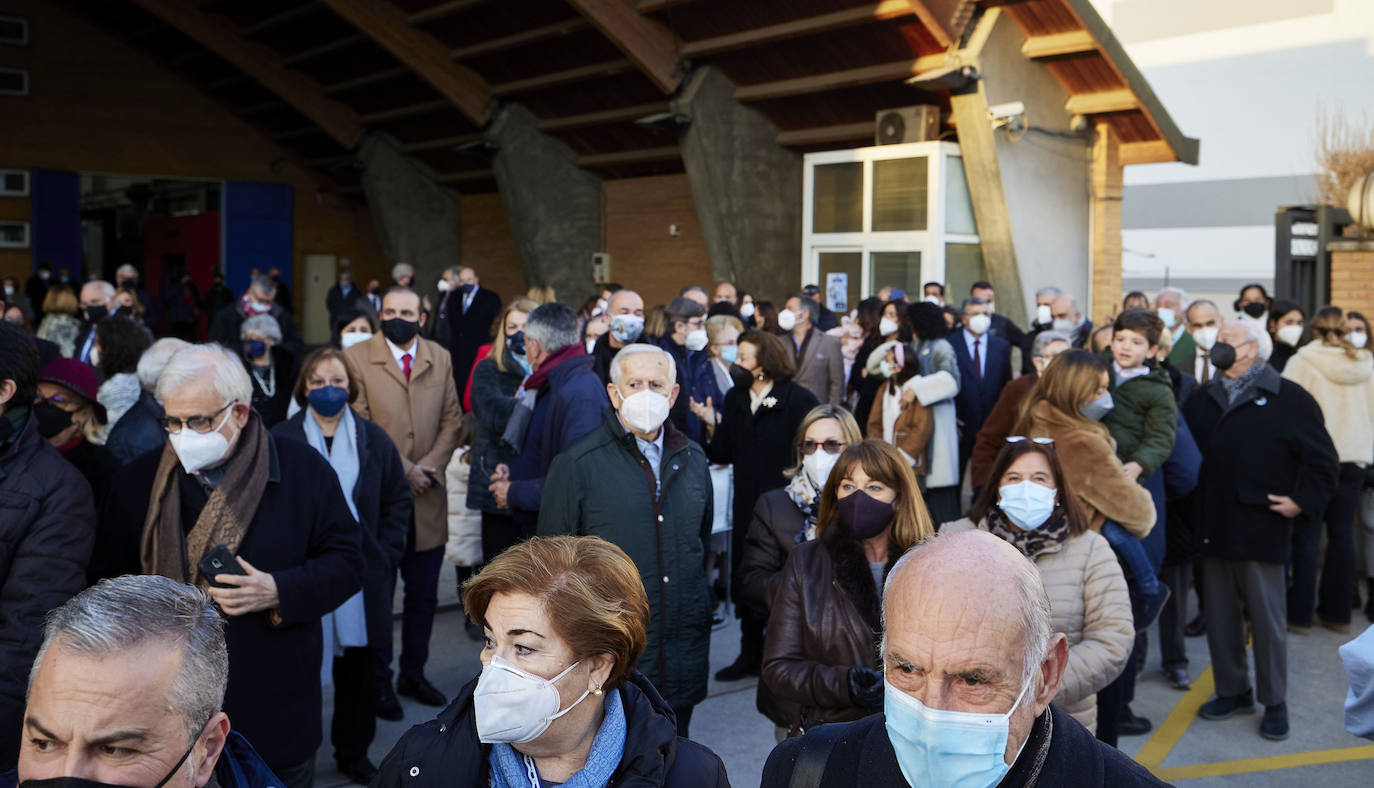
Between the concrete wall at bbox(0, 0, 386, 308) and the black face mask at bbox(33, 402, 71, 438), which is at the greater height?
the concrete wall at bbox(0, 0, 386, 308)

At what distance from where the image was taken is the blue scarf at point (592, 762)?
2482mm

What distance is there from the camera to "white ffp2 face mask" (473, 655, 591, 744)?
2.39 meters

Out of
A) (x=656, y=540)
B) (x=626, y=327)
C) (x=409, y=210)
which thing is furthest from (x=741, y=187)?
(x=656, y=540)

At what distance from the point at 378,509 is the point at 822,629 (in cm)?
216

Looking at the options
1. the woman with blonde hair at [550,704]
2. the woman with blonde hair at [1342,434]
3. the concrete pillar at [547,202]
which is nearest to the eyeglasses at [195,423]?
the woman with blonde hair at [550,704]

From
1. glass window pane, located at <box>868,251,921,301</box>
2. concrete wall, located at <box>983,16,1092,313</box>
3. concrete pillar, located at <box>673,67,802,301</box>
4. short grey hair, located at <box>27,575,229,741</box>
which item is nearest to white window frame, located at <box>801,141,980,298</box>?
glass window pane, located at <box>868,251,921,301</box>

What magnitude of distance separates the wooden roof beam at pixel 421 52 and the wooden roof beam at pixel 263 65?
4.07 meters

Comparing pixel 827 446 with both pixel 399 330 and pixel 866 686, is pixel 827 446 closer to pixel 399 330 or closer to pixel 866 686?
pixel 866 686

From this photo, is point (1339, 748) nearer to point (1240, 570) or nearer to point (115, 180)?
point (1240, 570)

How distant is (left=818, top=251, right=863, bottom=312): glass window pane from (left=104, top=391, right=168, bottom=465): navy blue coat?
12.3 meters

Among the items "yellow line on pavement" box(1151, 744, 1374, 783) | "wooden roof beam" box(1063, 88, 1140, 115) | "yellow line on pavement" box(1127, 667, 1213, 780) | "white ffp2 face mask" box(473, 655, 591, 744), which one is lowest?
"yellow line on pavement" box(1151, 744, 1374, 783)

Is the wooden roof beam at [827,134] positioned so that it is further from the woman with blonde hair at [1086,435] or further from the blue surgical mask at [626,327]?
the woman with blonde hair at [1086,435]

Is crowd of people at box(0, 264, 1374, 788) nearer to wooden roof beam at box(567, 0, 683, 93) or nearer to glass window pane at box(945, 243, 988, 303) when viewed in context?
glass window pane at box(945, 243, 988, 303)

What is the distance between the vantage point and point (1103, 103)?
14.6m
